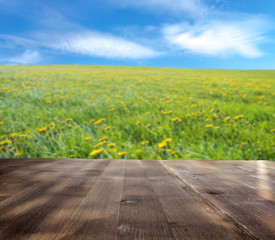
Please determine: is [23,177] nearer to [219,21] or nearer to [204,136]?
[204,136]

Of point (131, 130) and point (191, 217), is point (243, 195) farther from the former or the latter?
point (131, 130)

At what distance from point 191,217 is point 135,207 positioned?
0.13m

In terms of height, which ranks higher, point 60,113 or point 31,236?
point 31,236

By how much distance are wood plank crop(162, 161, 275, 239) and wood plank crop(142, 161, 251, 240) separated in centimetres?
3

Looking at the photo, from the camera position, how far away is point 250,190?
0.69 m

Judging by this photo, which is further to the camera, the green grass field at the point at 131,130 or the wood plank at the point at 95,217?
the green grass field at the point at 131,130

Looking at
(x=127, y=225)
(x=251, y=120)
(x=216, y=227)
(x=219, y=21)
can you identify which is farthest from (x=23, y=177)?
(x=219, y=21)

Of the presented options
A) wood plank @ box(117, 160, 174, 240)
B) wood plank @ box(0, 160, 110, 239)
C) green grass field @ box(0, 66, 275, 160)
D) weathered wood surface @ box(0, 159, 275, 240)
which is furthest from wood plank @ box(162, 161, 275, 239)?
green grass field @ box(0, 66, 275, 160)

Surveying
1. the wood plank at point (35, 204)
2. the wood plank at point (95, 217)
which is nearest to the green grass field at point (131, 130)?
the wood plank at point (35, 204)

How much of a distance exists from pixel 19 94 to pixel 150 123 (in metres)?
2.98

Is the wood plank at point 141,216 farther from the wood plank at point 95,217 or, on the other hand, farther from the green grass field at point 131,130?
the green grass field at point 131,130

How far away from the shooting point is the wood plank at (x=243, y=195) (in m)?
0.44

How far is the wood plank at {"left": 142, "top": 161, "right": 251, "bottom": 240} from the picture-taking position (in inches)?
15.3

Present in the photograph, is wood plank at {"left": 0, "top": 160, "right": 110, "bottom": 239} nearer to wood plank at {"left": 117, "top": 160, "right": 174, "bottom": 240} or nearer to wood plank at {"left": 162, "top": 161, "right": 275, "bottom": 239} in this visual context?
wood plank at {"left": 117, "top": 160, "right": 174, "bottom": 240}
